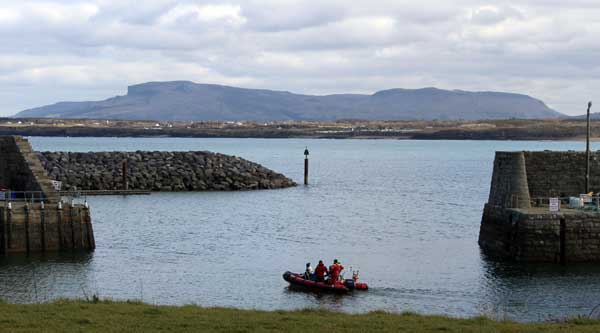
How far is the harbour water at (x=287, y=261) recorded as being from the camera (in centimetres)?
3197

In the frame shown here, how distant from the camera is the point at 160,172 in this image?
80.3m

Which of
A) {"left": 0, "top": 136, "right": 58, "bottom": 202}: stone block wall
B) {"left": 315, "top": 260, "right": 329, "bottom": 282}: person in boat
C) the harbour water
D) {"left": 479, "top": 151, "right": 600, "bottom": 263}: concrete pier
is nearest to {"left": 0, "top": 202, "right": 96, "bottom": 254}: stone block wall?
the harbour water

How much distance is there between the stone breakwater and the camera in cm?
7538

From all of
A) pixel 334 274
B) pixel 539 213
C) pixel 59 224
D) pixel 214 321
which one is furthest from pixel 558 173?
pixel 214 321

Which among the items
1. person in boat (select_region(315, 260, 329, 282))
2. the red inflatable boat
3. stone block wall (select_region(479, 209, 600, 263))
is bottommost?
the red inflatable boat

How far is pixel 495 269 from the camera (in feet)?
125

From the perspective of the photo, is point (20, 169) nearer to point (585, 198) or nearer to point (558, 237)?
point (558, 237)

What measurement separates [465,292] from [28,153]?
21.3 meters

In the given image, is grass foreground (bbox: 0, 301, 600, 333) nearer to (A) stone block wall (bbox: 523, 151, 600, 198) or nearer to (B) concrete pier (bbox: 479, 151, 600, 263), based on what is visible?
(B) concrete pier (bbox: 479, 151, 600, 263)

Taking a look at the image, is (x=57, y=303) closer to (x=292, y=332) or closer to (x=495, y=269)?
(x=292, y=332)

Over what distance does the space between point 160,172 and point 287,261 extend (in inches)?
1609

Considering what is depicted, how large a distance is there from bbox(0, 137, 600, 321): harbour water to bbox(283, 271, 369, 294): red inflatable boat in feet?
1.28

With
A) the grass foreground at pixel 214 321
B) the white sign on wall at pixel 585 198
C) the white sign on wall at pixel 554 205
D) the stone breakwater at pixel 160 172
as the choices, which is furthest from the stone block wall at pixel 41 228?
the stone breakwater at pixel 160 172

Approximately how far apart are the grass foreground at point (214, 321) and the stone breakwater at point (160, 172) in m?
51.0
